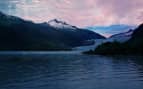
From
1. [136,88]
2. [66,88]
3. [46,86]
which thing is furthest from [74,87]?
[136,88]

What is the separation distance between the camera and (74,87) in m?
37.6

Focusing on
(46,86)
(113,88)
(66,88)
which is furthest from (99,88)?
(46,86)

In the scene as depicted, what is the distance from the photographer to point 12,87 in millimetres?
37875

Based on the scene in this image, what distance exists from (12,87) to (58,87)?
5544 mm

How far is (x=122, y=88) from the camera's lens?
36.9m

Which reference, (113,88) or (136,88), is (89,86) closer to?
(113,88)

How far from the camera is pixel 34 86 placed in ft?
126

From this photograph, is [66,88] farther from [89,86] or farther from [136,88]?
[136,88]

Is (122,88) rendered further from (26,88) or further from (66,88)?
(26,88)

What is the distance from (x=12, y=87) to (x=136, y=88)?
14.7 m

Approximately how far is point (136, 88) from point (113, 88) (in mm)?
2639

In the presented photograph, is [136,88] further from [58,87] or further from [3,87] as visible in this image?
[3,87]

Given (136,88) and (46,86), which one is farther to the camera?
(46,86)

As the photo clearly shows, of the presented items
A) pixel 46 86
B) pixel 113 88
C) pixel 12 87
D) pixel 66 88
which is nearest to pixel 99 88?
pixel 113 88
